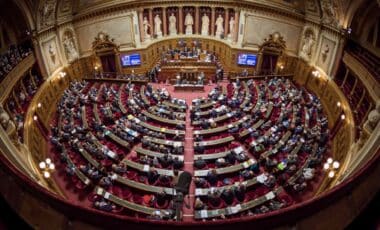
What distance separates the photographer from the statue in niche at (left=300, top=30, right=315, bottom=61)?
3122 centimetres

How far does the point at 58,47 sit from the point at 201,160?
16642 mm

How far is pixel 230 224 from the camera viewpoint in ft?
32.0

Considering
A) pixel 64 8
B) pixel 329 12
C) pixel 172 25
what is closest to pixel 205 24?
pixel 172 25

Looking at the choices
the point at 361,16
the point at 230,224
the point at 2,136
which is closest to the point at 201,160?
the point at 2,136

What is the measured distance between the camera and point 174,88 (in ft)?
109

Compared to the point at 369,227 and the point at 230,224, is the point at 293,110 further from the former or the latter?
the point at 230,224

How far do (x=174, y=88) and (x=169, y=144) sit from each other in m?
11.0

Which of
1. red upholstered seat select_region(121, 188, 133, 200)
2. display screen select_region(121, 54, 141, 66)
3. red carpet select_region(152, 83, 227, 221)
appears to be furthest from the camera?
display screen select_region(121, 54, 141, 66)

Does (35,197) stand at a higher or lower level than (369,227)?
higher

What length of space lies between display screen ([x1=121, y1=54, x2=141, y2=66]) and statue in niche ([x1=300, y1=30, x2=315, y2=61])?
582 inches

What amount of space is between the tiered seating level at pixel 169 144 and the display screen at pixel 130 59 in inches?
188

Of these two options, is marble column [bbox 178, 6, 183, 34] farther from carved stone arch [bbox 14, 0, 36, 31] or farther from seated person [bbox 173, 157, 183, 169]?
seated person [bbox 173, 157, 183, 169]

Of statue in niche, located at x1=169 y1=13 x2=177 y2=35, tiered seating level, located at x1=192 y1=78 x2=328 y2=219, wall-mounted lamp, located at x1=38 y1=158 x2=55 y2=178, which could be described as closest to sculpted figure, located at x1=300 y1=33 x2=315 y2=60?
tiered seating level, located at x1=192 y1=78 x2=328 y2=219

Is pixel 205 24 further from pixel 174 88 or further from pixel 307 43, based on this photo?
pixel 307 43
